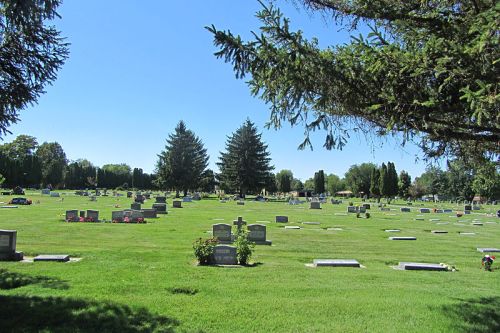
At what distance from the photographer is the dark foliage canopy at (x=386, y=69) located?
5.28 meters

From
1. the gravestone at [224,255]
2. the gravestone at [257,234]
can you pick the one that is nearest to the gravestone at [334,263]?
the gravestone at [224,255]

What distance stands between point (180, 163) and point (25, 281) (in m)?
67.4

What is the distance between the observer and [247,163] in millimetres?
78250

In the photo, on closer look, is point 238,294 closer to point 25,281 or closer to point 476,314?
point 476,314

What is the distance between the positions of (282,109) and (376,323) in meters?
3.97

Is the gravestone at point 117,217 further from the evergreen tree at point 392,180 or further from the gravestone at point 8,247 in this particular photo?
the evergreen tree at point 392,180

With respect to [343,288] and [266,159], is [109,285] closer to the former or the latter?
[343,288]

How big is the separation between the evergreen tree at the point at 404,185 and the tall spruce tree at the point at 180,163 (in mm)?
55062

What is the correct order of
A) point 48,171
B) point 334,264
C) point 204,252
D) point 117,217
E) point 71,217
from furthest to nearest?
point 48,171 → point 117,217 → point 71,217 → point 334,264 → point 204,252

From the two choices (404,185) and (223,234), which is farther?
(404,185)

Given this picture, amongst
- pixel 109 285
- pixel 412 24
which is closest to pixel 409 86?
pixel 412 24

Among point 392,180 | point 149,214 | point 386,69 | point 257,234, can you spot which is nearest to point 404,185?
point 392,180

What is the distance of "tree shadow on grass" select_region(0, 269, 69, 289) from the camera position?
29.1ft

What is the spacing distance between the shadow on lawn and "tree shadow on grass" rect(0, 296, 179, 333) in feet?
16.3
